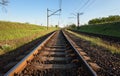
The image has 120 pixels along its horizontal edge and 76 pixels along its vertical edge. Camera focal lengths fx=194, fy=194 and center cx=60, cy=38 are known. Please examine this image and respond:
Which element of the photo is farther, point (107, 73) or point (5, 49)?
point (5, 49)

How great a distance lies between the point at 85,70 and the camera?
17.2ft

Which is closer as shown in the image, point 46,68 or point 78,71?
point 78,71

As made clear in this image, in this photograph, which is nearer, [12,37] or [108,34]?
[12,37]

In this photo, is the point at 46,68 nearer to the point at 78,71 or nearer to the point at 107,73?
the point at 78,71

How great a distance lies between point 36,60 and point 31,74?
1.73 metres

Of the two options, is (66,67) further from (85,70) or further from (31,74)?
(31,74)

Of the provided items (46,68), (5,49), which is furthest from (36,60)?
(5,49)

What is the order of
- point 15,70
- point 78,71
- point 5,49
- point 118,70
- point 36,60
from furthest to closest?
point 5,49, point 36,60, point 118,70, point 78,71, point 15,70

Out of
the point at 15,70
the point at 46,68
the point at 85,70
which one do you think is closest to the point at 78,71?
the point at 85,70

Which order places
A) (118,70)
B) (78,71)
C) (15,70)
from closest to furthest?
(15,70), (78,71), (118,70)

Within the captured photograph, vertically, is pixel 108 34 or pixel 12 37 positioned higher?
pixel 12 37

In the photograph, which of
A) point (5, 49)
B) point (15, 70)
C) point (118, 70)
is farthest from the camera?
point (5, 49)

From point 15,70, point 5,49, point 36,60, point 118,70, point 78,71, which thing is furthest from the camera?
point 5,49

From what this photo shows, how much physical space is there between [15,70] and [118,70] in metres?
2.86
